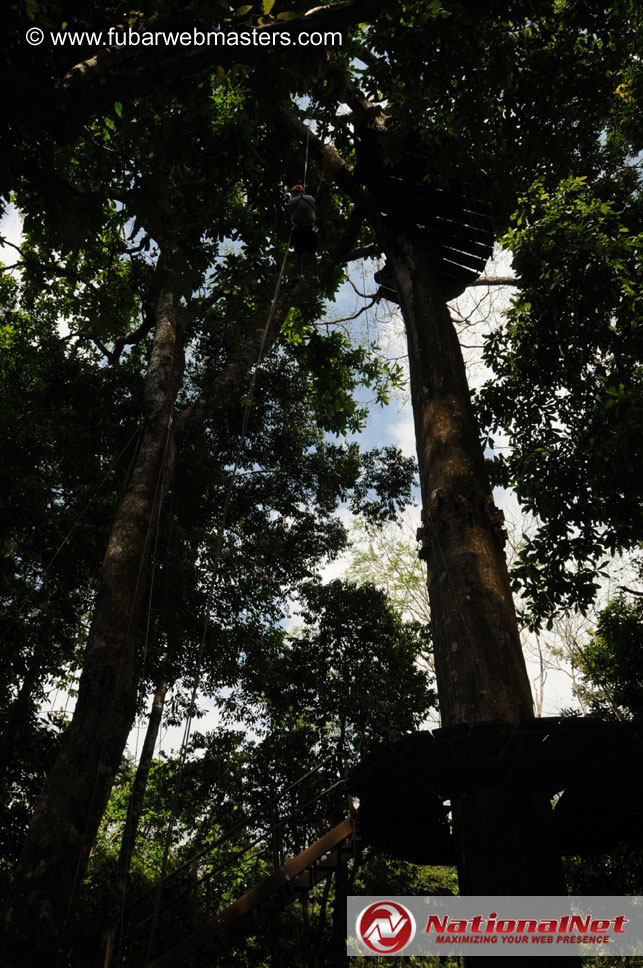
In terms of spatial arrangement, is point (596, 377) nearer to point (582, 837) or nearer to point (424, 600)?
point (582, 837)

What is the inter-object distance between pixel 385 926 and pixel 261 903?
1.51 metres

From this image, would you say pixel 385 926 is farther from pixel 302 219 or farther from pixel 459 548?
pixel 302 219

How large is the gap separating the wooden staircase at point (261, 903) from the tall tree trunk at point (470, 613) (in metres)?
3.94

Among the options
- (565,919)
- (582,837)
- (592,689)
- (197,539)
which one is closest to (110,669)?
(565,919)

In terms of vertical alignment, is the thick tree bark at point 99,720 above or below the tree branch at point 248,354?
below

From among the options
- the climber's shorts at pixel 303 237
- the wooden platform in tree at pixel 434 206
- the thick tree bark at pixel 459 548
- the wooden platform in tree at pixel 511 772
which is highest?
the wooden platform in tree at pixel 434 206

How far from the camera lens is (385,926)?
631cm

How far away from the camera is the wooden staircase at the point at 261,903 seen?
643 centimetres

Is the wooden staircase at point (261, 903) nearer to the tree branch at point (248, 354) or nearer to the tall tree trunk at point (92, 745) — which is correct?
the tall tree trunk at point (92, 745)

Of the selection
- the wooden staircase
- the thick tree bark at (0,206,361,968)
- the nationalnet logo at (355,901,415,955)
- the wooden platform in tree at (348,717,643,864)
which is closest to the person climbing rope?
the thick tree bark at (0,206,361,968)

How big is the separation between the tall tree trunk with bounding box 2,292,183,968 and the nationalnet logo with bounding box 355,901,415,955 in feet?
9.36

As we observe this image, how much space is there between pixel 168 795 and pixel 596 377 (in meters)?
14.4
